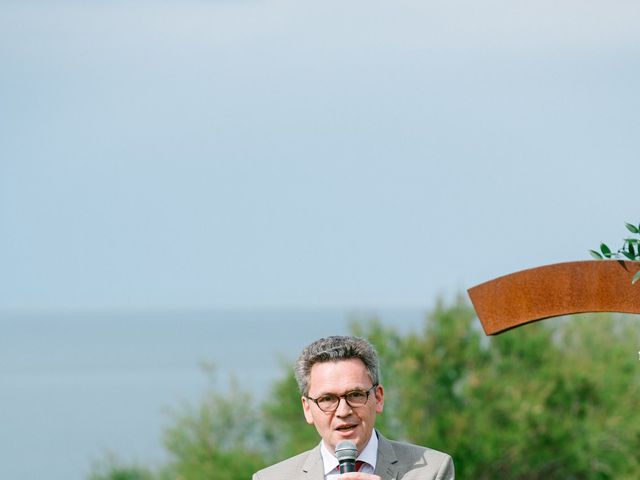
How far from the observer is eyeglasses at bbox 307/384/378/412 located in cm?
432

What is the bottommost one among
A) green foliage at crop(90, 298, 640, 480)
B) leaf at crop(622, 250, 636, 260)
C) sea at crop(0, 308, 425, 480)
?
leaf at crop(622, 250, 636, 260)

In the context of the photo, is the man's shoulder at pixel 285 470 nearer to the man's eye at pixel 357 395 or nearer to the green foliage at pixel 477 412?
the man's eye at pixel 357 395

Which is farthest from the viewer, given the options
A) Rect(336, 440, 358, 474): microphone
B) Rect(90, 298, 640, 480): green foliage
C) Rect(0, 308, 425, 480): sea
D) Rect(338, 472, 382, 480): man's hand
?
Rect(0, 308, 425, 480): sea

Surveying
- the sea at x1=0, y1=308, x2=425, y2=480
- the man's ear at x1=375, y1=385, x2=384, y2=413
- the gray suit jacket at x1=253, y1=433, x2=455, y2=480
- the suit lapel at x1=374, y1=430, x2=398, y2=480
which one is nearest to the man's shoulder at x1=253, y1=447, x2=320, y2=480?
the gray suit jacket at x1=253, y1=433, x2=455, y2=480

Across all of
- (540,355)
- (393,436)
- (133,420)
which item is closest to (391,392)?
(393,436)

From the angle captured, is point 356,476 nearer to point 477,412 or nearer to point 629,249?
point 629,249

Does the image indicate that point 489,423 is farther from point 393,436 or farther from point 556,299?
point 556,299

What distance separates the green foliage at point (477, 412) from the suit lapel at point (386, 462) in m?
29.3

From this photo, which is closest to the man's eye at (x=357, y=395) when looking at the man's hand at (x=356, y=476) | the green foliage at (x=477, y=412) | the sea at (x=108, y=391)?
the man's hand at (x=356, y=476)

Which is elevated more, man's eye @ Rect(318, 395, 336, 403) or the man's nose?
man's eye @ Rect(318, 395, 336, 403)

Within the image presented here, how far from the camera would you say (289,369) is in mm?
35844

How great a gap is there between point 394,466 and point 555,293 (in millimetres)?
843

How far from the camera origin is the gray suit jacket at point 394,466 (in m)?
4.56

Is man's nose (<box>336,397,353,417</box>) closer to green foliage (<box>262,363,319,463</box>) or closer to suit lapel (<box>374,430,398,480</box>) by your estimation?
suit lapel (<box>374,430,398,480</box>)
